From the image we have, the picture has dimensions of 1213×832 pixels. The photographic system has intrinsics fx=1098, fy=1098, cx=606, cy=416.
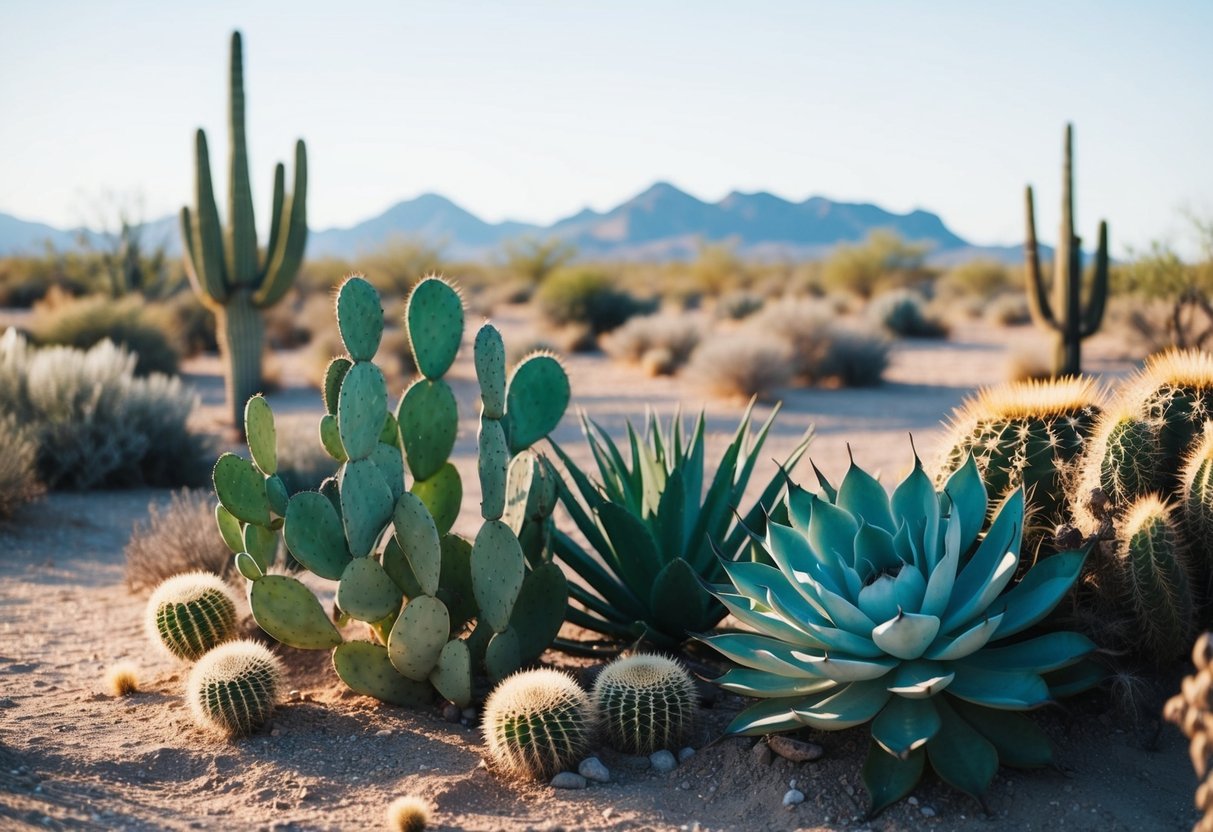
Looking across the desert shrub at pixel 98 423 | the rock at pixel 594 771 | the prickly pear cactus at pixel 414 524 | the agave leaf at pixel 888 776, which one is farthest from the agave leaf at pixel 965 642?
the desert shrub at pixel 98 423

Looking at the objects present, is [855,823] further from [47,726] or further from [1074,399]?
[47,726]

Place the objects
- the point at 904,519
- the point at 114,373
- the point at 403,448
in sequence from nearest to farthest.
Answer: the point at 904,519, the point at 403,448, the point at 114,373

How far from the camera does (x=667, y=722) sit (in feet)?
13.2

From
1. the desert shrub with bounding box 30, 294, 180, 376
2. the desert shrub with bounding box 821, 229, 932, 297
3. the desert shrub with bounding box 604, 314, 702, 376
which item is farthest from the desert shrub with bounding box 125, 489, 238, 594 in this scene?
the desert shrub with bounding box 821, 229, 932, 297

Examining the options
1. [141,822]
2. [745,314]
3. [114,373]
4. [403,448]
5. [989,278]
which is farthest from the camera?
[989,278]

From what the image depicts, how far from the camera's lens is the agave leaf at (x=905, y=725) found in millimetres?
3400

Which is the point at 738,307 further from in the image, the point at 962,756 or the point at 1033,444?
the point at 962,756

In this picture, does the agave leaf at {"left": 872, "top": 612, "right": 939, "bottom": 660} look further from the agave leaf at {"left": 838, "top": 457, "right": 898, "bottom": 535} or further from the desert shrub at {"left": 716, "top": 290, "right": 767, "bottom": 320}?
the desert shrub at {"left": 716, "top": 290, "right": 767, "bottom": 320}

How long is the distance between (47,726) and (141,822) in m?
1.15

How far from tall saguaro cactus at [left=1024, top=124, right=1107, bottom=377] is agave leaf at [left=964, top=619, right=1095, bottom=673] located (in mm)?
13283

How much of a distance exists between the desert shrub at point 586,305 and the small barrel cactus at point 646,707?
75.4 feet

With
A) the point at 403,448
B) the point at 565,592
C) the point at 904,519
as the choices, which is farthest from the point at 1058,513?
the point at 403,448

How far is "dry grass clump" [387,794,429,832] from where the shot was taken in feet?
11.1

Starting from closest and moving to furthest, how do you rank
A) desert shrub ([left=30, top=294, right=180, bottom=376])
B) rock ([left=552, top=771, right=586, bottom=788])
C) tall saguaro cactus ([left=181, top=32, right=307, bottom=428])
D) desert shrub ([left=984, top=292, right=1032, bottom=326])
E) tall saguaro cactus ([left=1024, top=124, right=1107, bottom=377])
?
rock ([left=552, top=771, right=586, bottom=788]) < tall saguaro cactus ([left=181, top=32, right=307, bottom=428]) < tall saguaro cactus ([left=1024, top=124, right=1107, bottom=377]) < desert shrub ([left=30, top=294, right=180, bottom=376]) < desert shrub ([left=984, top=292, right=1032, bottom=326])
